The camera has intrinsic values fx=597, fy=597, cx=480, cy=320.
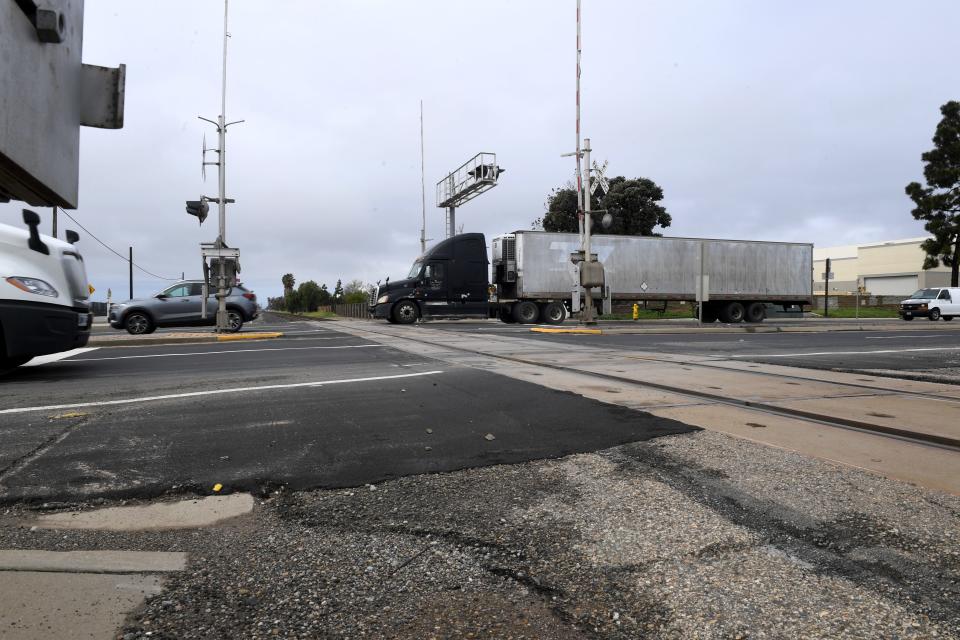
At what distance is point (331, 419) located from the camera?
4867 millimetres

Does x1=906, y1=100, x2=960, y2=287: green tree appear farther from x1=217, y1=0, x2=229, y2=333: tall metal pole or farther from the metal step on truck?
x1=217, y1=0, x2=229, y2=333: tall metal pole

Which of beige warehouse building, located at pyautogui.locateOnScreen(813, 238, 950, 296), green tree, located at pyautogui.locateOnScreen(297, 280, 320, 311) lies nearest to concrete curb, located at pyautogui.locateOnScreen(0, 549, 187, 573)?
beige warehouse building, located at pyautogui.locateOnScreen(813, 238, 950, 296)

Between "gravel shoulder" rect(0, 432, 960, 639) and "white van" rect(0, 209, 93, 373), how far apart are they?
532 cm

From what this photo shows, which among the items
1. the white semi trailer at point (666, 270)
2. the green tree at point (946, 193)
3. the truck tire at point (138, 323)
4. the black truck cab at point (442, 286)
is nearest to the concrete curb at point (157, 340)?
the truck tire at point (138, 323)

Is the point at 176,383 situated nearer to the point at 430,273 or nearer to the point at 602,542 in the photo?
the point at 602,542

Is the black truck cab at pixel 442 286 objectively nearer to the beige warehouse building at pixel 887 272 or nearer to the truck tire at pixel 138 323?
the truck tire at pixel 138 323

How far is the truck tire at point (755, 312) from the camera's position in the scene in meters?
30.0

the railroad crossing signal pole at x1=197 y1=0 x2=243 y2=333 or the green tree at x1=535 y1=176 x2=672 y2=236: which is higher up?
the green tree at x1=535 y1=176 x2=672 y2=236

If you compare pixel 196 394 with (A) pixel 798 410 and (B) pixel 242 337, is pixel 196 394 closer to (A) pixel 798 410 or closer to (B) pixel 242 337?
(A) pixel 798 410

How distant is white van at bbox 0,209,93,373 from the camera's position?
6949mm

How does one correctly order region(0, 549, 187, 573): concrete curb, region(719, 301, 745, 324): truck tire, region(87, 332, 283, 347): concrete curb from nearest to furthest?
region(0, 549, 187, 573): concrete curb
region(87, 332, 283, 347): concrete curb
region(719, 301, 745, 324): truck tire

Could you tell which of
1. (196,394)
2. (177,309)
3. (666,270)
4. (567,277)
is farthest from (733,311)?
(196,394)

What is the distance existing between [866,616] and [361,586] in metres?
1.69

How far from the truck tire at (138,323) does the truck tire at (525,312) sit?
47.4 ft
